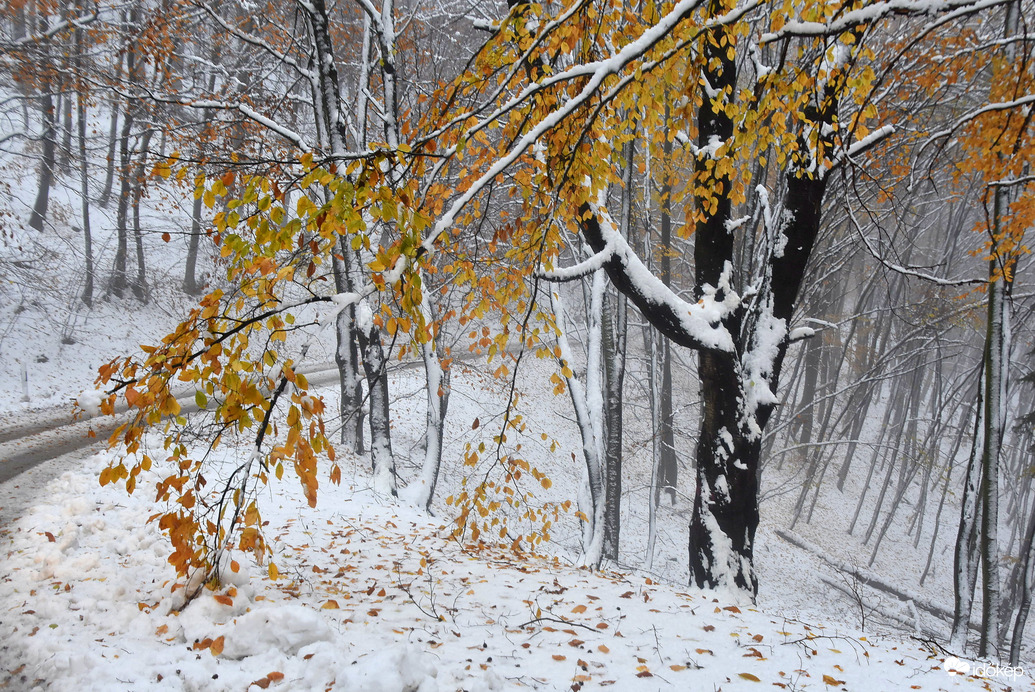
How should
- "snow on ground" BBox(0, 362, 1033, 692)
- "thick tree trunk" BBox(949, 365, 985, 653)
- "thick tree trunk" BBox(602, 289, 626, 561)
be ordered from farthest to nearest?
"thick tree trunk" BBox(602, 289, 626, 561) → "thick tree trunk" BBox(949, 365, 985, 653) → "snow on ground" BBox(0, 362, 1033, 692)

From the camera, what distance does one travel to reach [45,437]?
970 centimetres

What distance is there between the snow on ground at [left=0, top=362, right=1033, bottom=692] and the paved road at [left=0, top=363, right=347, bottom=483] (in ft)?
10.2

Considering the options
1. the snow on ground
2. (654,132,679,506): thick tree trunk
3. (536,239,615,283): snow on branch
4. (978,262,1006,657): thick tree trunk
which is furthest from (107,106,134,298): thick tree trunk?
(978,262,1006,657): thick tree trunk

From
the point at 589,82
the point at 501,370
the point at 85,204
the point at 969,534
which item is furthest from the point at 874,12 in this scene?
the point at 85,204

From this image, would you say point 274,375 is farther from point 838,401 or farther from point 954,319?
point 838,401

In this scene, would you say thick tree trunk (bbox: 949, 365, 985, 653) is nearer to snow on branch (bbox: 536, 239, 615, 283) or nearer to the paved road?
snow on branch (bbox: 536, 239, 615, 283)

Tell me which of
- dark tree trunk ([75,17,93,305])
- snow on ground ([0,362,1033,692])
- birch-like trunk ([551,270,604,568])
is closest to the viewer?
snow on ground ([0,362,1033,692])

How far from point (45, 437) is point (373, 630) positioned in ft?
31.6

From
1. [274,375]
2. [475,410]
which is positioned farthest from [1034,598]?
[274,375]

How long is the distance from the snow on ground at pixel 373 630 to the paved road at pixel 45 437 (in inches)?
123

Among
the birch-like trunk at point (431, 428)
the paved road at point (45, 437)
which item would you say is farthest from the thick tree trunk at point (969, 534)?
the paved road at point (45, 437)

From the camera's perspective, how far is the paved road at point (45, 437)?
795cm

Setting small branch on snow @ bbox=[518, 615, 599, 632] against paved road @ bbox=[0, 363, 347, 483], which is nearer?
small branch on snow @ bbox=[518, 615, 599, 632]

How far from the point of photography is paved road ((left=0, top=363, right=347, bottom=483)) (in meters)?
7.95
